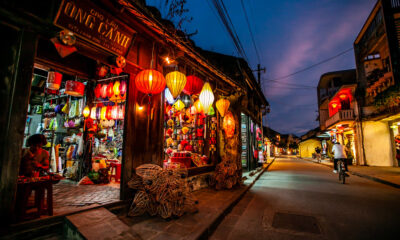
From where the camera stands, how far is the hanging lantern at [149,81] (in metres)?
4.87

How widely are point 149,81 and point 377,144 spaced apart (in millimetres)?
24892

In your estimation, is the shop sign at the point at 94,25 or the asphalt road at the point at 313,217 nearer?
the shop sign at the point at 94,25

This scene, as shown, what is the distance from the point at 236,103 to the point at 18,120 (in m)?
9.29

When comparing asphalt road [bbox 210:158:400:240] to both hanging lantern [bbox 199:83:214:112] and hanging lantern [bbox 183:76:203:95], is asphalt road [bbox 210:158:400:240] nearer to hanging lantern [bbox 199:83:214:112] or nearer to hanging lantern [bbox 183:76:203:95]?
hanging lantern [bbox 199:83:214:112]

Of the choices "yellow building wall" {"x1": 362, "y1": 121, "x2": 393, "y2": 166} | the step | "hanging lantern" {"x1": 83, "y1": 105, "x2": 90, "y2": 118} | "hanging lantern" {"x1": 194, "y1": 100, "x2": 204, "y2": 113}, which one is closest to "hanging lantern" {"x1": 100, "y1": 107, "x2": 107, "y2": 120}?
"hanging lantern" {"x1": 83, "y1": 105, "x2": 90, "y2": 118}

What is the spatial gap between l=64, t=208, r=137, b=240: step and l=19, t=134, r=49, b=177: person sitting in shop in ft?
4.74

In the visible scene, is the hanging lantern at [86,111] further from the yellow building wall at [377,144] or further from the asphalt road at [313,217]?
the yellow building wall at [377,144]

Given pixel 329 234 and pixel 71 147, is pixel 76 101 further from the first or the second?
pixel 329 234

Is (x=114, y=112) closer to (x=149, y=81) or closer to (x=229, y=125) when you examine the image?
(x=149, y=81)

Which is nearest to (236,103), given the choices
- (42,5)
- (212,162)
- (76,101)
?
(212,162)

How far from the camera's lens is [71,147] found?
8.54m

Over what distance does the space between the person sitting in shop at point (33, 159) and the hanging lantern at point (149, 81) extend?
270cm

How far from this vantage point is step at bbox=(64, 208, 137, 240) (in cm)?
311

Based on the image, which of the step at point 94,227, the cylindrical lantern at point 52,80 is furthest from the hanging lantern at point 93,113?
A: the step at point 94,227
